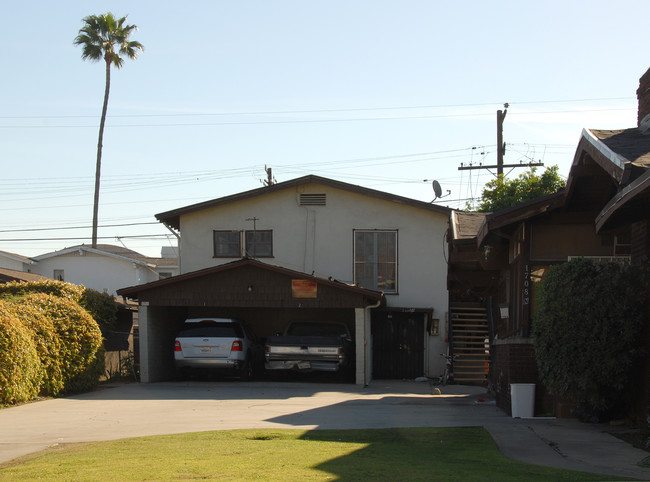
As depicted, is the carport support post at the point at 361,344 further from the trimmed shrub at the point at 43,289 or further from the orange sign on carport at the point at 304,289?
the trimmed shrub at the point at 43,289

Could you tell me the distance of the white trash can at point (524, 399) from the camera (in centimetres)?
1269

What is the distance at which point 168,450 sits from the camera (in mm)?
8992

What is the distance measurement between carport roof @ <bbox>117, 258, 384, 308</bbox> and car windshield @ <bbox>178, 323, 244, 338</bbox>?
2.04ft

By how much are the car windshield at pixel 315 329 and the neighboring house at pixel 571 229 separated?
6043 millimetres

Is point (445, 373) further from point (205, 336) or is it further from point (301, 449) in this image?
point (301, 449)

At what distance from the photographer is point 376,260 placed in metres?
26.0

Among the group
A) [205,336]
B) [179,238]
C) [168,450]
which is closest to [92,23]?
[179,238]

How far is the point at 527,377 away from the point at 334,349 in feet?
26.0

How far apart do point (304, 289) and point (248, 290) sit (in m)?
1.54

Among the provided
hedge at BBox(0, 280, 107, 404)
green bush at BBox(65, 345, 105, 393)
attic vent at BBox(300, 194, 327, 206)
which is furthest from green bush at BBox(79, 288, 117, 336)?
attic vent at BBox(300, 194, 327, 206)

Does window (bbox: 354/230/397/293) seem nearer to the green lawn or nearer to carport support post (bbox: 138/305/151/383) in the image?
carport support post (bbox: 138/305/151/383)

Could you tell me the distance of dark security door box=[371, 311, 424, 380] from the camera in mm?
25297

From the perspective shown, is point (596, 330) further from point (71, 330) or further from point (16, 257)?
point (16, 257)

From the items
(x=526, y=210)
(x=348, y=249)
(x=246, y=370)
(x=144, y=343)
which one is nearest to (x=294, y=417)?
(x=526, y=210)
